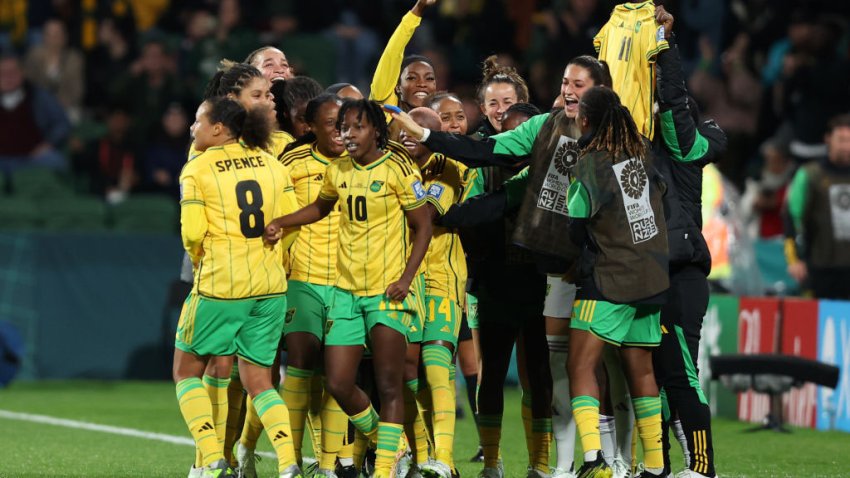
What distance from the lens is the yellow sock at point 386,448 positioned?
6805 millimetres

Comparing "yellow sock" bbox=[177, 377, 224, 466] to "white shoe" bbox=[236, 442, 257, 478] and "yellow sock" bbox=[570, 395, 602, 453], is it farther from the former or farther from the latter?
"yellow sock" bbox=[570, 395, 602, 453]

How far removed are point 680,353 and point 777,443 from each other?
124 inches

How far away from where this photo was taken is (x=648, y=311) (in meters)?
6.87

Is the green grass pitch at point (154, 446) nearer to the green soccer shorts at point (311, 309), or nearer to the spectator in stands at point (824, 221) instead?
the green soccer shorts at point (311, 309)

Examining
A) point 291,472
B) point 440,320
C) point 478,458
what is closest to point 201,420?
point 291,472

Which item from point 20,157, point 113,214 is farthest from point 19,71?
point 113,214

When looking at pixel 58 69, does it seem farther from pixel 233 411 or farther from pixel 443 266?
pixel 443 266

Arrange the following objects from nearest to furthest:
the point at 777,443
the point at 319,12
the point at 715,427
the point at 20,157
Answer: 1. the point at 777,443
2. the point at 715,427
3. the point at 20,157
4. the point at 319,12

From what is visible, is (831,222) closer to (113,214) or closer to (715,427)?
(715,427)

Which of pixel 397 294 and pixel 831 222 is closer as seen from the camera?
pixel 397 294

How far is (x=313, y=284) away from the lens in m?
7.07

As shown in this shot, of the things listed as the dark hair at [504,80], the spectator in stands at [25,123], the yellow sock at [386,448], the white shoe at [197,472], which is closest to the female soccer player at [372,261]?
the yellow sock at [386,448]

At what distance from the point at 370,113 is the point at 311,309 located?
97 centimetres

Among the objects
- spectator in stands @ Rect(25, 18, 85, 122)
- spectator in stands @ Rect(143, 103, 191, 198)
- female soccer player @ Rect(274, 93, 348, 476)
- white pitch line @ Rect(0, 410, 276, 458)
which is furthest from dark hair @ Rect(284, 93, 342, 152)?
spectator in stands @ Rect(25, 18, 85, 122)
